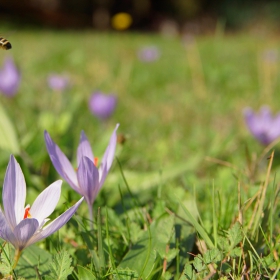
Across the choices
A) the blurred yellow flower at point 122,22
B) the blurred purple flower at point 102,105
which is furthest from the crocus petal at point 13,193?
the blurred yellow flower at point 122,22

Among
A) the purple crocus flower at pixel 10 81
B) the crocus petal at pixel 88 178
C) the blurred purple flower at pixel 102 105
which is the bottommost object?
the blurred purple flower at pixel 102 105

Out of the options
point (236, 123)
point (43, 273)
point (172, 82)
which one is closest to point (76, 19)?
point (172, 82)

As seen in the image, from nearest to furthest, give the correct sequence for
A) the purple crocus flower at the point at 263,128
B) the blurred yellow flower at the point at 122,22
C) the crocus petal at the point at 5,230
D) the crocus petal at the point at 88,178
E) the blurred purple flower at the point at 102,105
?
the crocus petal at the point at 5,230 < the crocus petal at the point at 88,178 < the purple crocus flower at the point at 263,128 < the blurred purple flower at the point at 102,105 < the blurred yellow flower at the point at 122,22

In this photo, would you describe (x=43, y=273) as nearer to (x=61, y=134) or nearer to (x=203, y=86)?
(x=61, y=134)

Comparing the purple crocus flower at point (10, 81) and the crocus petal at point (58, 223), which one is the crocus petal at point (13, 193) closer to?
the crocus petal at point (58, 223)

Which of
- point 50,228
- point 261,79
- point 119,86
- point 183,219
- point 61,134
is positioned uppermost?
point 50,228

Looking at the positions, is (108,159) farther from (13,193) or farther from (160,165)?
(160,165)

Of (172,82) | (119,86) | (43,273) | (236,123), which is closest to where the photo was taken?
(43,273)
